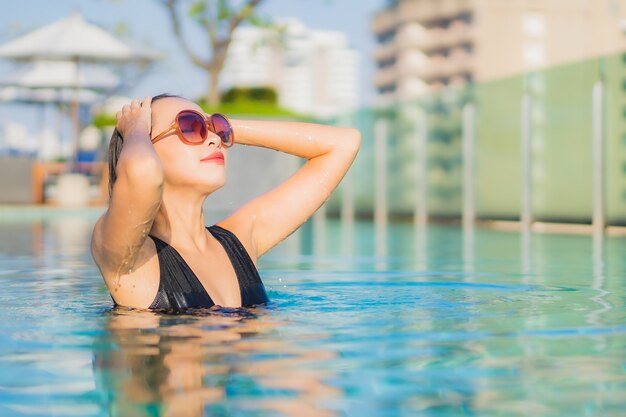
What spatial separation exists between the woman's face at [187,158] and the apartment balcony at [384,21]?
110 meters

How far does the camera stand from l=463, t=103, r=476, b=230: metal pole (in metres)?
16.8

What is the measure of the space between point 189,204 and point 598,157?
33.5ft

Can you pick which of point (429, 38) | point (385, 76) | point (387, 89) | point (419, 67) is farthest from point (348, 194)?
point (387, 89)

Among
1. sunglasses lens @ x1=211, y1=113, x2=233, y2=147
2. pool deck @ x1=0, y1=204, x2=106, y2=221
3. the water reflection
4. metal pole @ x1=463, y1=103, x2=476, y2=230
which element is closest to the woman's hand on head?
sunglasses lens @ x1=211, y1=113, x2=233, y2=147

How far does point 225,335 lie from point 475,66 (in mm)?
99616

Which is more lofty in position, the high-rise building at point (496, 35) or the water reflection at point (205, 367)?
the high-rise building at point (496, 35)

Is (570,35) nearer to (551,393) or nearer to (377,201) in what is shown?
(377,201)

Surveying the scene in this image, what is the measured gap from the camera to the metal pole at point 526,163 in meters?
15.3

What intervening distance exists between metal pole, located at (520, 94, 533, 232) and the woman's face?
37.9ft

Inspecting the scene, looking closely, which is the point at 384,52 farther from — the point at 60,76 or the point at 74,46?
the point at 74,46

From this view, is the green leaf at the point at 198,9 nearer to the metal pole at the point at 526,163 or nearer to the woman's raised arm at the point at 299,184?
the metal pole at the point at 526,163

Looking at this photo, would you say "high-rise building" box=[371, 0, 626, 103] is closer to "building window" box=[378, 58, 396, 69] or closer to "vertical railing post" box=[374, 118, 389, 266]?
"building window" box=[378, 58, 396, 69]

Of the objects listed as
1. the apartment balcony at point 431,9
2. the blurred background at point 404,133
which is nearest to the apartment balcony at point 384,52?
the apartment balcony at point 431,9

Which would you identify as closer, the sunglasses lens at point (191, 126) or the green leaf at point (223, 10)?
the sunglasses lens at point (191, 126)
